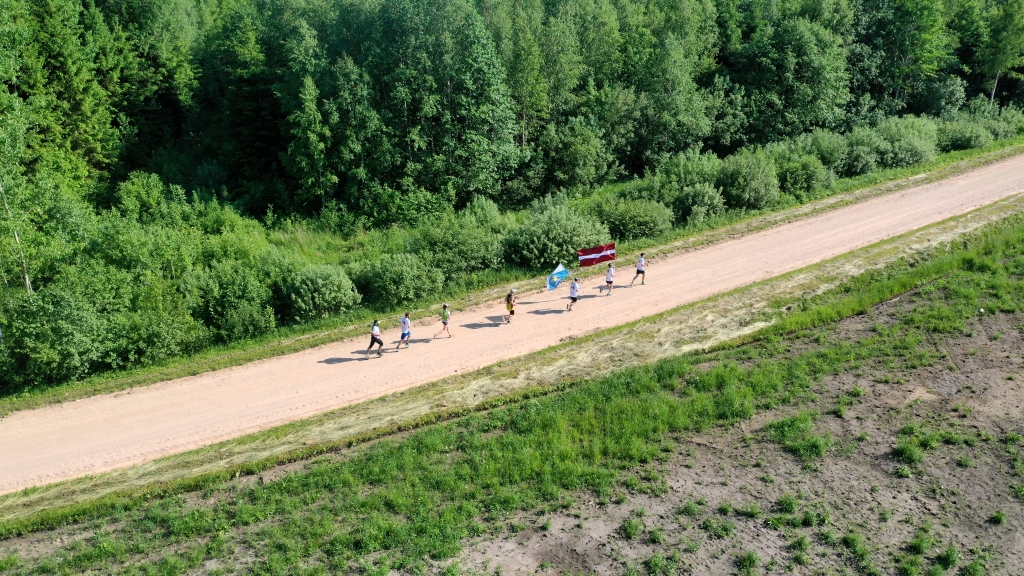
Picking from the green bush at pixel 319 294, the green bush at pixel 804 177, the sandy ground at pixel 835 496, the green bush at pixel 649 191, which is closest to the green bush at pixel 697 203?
the green bush at pixel 649 191

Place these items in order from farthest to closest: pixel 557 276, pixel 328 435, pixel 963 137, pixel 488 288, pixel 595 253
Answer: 1. pixel 963 137
2. pixel 595 253
3. pixel 488 288
4. pixel 557 276
5. pixel 328 435

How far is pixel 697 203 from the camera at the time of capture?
1220 inches

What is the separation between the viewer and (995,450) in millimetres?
15148

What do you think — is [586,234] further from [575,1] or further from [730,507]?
[575,1]

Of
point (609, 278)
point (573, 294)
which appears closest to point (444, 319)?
point (573, 294)

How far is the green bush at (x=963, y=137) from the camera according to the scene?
3962 centimetres

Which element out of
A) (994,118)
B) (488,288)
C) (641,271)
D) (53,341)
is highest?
(53,341)

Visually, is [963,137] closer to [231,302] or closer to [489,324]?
[489,324]

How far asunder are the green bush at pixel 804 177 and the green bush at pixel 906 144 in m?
5.79

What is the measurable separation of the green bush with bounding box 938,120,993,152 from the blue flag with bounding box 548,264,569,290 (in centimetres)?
2929

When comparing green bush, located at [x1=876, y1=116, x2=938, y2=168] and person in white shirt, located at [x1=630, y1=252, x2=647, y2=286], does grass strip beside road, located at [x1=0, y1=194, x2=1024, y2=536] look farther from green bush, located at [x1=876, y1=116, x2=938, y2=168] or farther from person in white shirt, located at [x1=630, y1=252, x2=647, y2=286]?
green bush, located at [x1=876, y1=116, x2=938, y2=168]

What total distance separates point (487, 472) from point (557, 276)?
10.4 metres

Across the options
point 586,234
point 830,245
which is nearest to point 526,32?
point 586,234

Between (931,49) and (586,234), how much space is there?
3444 cm
